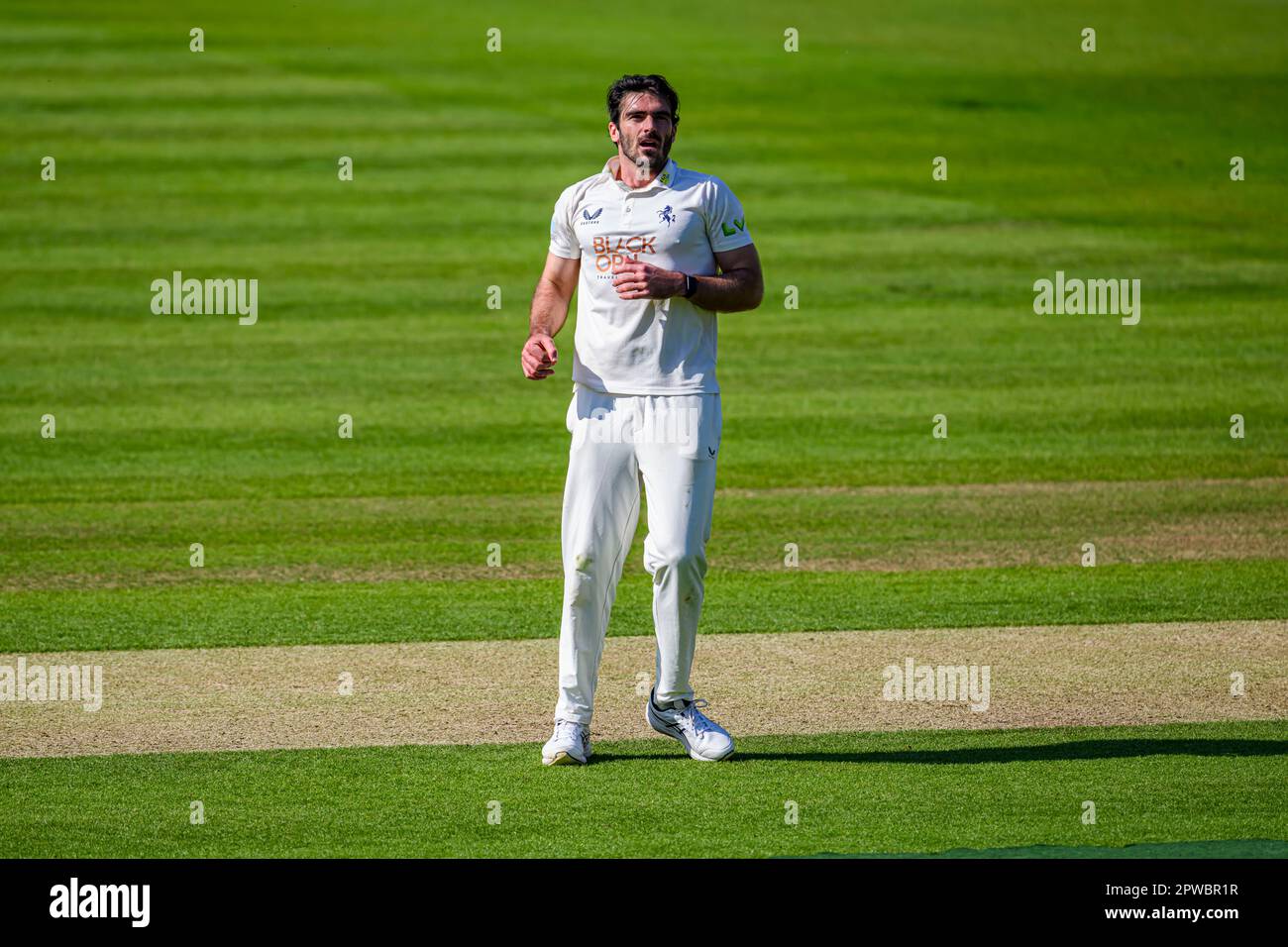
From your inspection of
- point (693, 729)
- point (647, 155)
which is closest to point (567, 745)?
point (693, 729)

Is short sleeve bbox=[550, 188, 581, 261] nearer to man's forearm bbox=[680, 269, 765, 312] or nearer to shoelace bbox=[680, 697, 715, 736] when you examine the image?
man's forearm bbox=[680, 269, 765, 312]

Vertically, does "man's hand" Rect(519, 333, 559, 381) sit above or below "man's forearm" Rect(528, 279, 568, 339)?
below

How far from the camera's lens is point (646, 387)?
6.78 m

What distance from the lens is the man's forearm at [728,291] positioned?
669 cm

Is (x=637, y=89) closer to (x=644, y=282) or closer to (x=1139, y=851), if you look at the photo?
(x=644, y=282)

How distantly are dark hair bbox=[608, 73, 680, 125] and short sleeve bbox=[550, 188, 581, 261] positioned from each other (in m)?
0.38

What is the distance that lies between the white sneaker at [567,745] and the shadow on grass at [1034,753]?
0.11 m

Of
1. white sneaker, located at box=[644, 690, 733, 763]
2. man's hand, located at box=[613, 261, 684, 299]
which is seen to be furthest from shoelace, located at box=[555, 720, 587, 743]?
man's hand, located at box=[613, 261, 684, 299]

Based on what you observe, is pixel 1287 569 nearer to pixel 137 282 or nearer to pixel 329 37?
pixel 137 282

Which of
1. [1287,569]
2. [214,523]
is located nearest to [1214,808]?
[1287,569]

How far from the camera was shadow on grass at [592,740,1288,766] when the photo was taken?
273 inches

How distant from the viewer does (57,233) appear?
70.2 feet

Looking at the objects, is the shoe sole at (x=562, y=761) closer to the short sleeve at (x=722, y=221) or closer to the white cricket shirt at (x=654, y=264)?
the white cricket shirt at (x=654, y=264)
